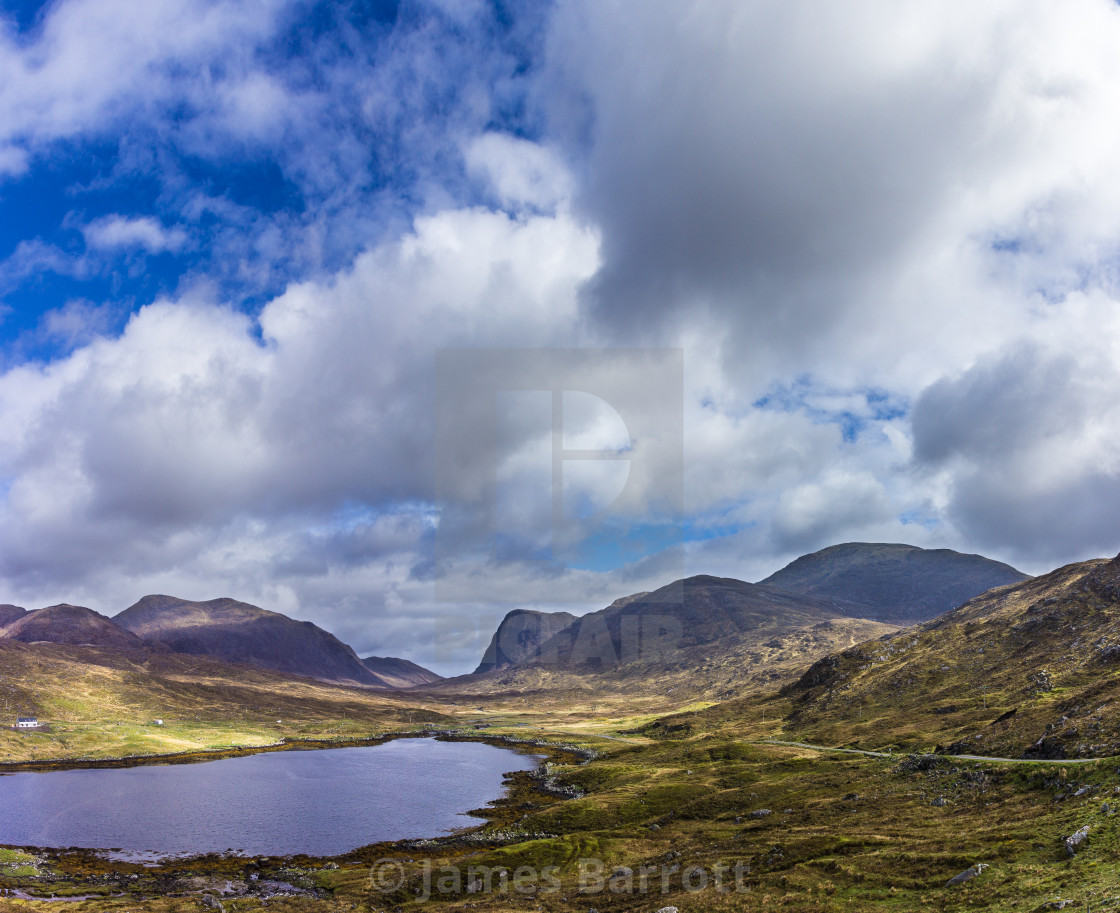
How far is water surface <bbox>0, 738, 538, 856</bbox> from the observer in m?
91.4

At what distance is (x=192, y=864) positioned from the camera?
79188 millimetres

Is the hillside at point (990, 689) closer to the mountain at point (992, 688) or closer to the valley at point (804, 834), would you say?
the mountain at point (992, 688)

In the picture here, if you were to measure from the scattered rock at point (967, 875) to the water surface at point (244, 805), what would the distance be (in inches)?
2963

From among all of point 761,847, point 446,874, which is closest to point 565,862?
point 446,874

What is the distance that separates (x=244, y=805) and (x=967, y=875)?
121670 mm

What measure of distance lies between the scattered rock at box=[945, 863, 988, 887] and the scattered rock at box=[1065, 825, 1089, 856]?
187 inches

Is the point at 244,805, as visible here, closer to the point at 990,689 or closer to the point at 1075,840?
the point at 1075,840

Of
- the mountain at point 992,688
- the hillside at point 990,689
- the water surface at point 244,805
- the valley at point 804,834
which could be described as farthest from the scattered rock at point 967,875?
the water surface at point 244,805

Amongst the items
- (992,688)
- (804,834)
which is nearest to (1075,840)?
(804,834)

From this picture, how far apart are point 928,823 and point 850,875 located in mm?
15472

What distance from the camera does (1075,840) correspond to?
38406 mm

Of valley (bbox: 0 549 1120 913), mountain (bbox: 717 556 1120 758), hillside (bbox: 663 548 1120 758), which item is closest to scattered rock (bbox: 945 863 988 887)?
valley (bbox: 0 549 1120 913)

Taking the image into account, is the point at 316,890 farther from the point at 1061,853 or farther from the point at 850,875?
the point at 1061,853

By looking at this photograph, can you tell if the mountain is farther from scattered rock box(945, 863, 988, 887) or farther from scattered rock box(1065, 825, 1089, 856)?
scattered rock box(945, 863, 988, 887)
